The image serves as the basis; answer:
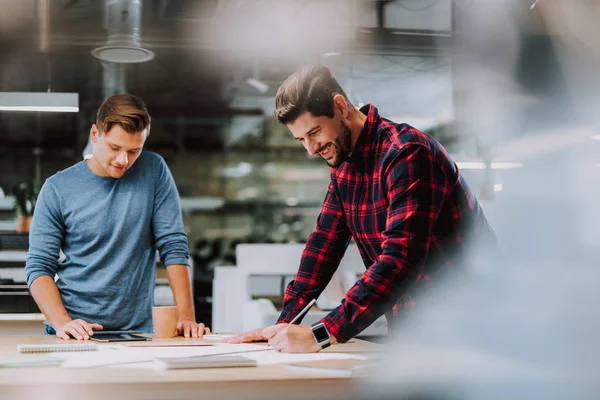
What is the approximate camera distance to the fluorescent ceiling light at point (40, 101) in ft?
14.1

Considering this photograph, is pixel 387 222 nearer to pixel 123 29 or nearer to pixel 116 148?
pixel 116 148

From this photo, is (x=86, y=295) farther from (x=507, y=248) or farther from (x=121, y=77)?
(x=121, y=77)

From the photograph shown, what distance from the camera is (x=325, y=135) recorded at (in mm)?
1559

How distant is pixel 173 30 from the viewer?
600cm

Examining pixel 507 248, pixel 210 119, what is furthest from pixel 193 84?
pixel 507 248

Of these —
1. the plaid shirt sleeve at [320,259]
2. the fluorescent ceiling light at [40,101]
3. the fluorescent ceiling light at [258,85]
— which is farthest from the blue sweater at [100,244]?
the fluorescent ceiling light at [258,85]

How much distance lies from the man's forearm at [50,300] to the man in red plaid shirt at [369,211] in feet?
1.61

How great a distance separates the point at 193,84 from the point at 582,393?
7470 mm

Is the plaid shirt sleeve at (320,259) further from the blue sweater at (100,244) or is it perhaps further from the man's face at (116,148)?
the man's face at (116,148)

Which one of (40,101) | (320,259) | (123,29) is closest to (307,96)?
(320,259)

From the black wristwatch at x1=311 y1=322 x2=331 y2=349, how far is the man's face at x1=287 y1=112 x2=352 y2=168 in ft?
1.38

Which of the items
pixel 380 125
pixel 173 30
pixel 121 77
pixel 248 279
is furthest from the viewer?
pixel 121 77

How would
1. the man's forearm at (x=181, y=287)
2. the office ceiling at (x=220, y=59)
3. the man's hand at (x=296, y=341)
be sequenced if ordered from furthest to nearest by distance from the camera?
the office ceiling at (x=220, y=59) < the man's forearm at (x=181, y=287) < the man's hand at (x=296, y=341)

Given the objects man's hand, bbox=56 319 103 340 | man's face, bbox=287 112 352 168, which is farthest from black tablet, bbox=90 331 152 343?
man's face, bbox=287 112 352 168
